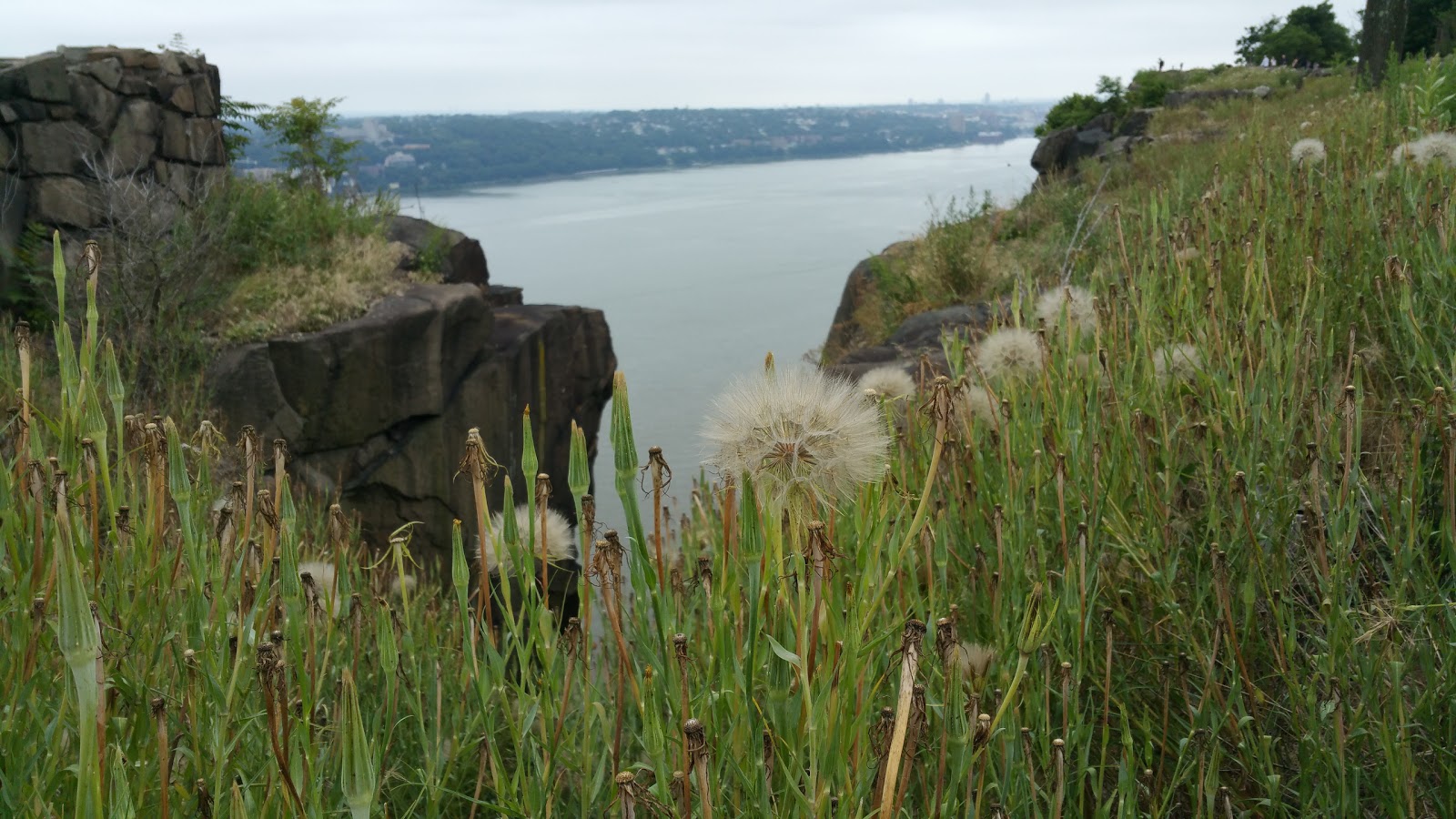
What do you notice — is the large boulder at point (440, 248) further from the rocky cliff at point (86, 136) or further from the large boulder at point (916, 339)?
the large boulder at point (916, 339)

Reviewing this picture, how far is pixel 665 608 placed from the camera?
4.00 feet

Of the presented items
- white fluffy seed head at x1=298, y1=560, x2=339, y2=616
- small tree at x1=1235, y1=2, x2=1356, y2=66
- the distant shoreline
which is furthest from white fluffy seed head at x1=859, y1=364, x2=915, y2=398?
small tree at x1=1235, y1=2, x2=1356, y2=66

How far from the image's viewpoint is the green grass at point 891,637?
1229 millimetres

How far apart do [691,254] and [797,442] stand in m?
31.6

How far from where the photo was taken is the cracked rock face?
9945 millimetres

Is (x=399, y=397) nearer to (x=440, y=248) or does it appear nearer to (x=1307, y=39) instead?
(x=440, y=248)

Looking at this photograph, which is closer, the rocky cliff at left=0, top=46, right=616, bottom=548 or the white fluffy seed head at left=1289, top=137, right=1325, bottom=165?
the white fluffy seed head at left=1289, top=137, right=1325, bottom=165

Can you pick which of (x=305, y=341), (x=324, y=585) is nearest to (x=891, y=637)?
(x=324, y=585)

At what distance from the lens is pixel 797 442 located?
4.24 ft

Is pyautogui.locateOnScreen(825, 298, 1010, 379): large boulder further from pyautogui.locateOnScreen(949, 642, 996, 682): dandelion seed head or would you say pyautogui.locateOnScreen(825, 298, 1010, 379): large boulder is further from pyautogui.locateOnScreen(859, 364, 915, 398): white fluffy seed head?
pyautogui.locateOnScreen(949, 642, 996, 682): dandelion seed head

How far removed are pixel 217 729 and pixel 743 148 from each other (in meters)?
57.4

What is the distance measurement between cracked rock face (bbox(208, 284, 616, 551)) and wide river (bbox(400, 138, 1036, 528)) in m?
2.30

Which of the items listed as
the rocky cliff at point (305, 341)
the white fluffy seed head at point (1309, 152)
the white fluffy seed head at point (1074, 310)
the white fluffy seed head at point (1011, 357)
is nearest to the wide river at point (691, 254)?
the white fluffy seed head at point (1011, 357)

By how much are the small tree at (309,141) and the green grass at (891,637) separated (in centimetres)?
1435
